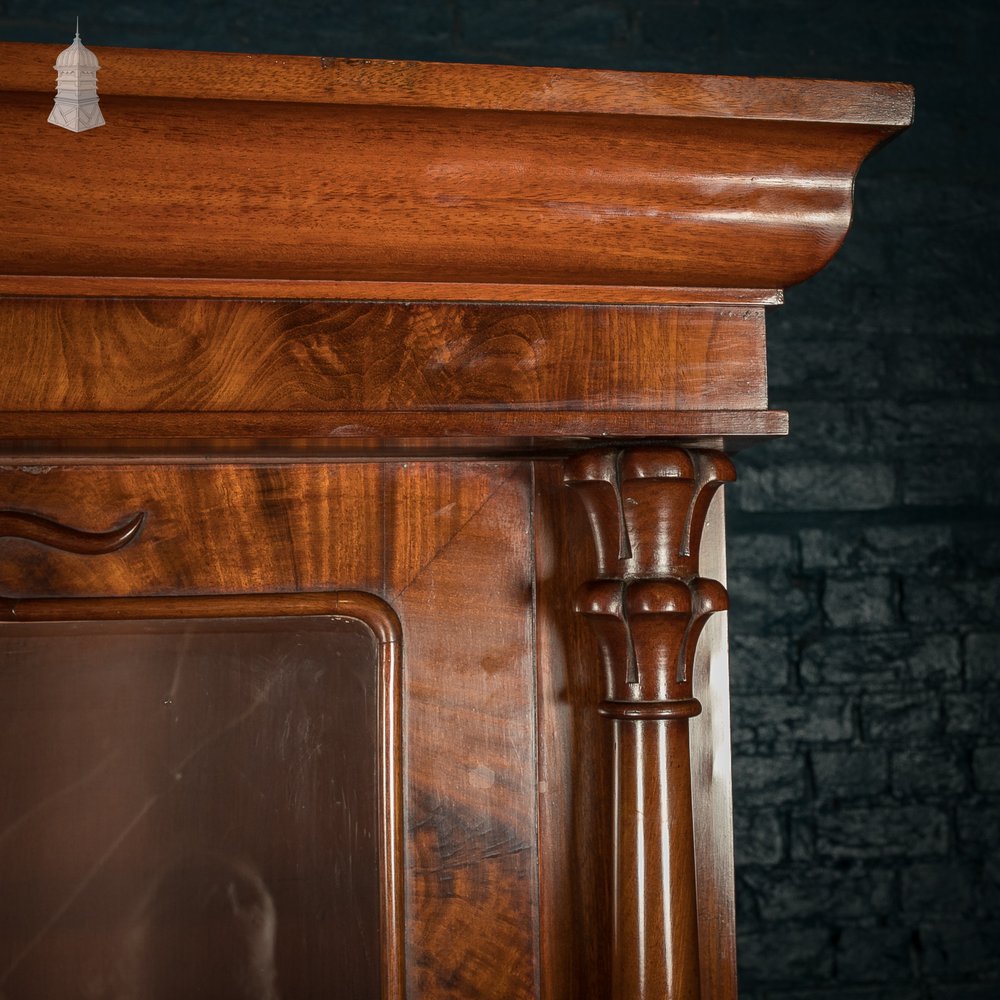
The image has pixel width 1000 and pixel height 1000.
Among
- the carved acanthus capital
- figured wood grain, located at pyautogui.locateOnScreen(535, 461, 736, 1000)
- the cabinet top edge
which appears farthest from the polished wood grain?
figured wood grain, located at pyautogui.locateOnScreen(535, 461, 736, 1000)

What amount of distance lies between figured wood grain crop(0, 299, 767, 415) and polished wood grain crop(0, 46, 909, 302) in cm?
3

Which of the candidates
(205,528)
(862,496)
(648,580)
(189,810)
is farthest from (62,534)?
(862,496)

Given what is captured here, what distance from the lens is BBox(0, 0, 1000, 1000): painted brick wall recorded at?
191cm

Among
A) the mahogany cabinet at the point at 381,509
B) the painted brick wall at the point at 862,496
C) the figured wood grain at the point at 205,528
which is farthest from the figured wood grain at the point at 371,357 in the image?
the painted brick wall at the point at 862,496

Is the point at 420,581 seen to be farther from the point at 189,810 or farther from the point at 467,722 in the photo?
the point at 189,810

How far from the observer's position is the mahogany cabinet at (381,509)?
729 mm

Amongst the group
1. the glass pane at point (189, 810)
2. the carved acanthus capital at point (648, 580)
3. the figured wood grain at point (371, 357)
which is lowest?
the glass pane at point (189, 810)

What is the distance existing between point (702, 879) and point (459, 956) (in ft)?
0.71

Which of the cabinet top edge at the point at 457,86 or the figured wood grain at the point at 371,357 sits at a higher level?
the cabinet top edge at the point at 457,86

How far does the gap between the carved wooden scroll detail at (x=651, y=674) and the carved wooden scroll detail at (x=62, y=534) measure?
38cm

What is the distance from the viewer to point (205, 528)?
3.06ft

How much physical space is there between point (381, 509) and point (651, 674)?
0.27m

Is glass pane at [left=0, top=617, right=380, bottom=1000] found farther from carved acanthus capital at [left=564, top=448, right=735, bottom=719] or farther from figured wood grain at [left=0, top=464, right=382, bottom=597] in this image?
carved acanthus capital at [left=564, top=448, right=735, bottom=719]

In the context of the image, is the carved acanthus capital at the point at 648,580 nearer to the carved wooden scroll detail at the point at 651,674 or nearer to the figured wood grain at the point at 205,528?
the carved wooden scroll detail at the point at 651,674
